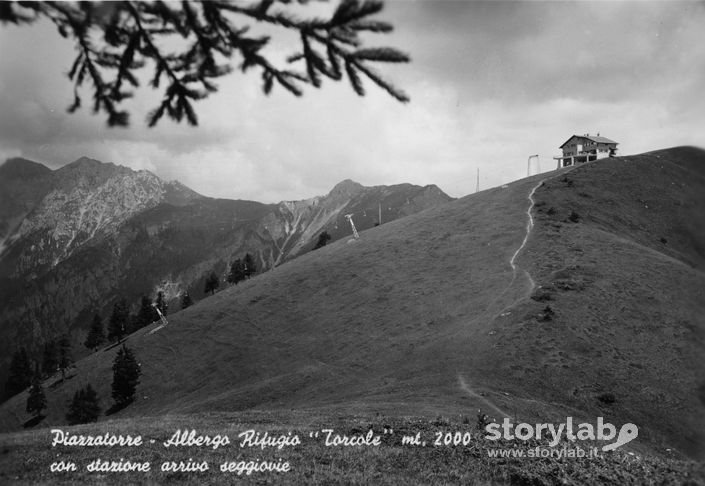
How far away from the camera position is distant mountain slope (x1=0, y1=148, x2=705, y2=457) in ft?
113

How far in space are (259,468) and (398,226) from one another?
82194 millimetres

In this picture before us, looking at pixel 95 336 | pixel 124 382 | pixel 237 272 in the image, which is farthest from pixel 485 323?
pixel 95 336

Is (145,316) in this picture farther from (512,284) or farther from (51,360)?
(512,284)

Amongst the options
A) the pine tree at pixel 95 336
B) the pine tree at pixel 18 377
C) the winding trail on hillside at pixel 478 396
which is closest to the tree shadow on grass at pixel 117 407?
the winding trail on hillside at pixel 478 396

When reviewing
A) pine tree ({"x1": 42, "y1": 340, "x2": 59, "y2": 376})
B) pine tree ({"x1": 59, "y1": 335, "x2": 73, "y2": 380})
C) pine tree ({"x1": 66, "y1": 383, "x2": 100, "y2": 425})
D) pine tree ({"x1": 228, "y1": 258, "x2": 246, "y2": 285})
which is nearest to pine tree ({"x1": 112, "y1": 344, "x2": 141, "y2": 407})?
pine tree ({"x1": 66, "y1": 383, "x2": 100, "y2": 425})

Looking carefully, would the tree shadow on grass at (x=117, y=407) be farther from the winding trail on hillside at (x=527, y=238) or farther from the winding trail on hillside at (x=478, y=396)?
the winding trail on hillside at (x=527, y=238)

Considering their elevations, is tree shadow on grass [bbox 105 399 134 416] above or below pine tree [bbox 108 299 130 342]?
below

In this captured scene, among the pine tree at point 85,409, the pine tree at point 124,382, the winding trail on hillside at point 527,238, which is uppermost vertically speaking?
the winding trail on hillside at point 527,238

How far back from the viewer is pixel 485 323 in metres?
45.9

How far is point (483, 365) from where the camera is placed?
1481 inches

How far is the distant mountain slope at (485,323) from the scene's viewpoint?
34469 millimetres

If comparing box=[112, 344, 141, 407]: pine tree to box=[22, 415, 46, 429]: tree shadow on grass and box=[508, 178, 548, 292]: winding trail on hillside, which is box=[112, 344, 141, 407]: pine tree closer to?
box=[22, 415, 46, 429]: tree shadow on grass

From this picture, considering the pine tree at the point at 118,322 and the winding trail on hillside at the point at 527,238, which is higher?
the winding trail on hillside at the point at 527,238

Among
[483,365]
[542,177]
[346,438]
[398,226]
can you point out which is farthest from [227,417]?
[542,177]
